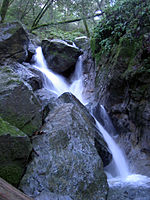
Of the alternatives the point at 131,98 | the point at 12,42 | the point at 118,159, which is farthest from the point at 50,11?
the point at 118,159

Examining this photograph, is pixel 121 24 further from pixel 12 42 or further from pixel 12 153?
pixel 12 153

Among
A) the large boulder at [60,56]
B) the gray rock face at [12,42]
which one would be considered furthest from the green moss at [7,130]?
the large boulder at [60,56]

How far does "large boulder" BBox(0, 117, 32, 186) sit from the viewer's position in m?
2.75

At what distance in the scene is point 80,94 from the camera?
10.1 metres

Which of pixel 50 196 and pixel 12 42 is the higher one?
pixel 12 42

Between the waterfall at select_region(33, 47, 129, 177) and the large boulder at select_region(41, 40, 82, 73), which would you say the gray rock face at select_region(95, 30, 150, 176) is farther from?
the large boulder at select_region(41, 40, 82, 73)

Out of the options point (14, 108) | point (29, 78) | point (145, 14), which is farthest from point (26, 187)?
point (145, 14)

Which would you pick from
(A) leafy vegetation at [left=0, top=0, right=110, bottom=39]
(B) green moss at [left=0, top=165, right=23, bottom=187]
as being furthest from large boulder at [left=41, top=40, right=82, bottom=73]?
(B) green moss at [left=0, top=165, right=23, bottom=187]

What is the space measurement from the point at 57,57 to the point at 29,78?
16.4 ft

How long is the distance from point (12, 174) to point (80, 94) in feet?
24.6

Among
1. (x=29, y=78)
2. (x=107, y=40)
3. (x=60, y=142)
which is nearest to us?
(x=60, y=142)

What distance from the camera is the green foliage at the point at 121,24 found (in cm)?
702

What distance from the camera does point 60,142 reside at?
139 inches

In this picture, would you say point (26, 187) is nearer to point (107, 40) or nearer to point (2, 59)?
point (2, 59)
